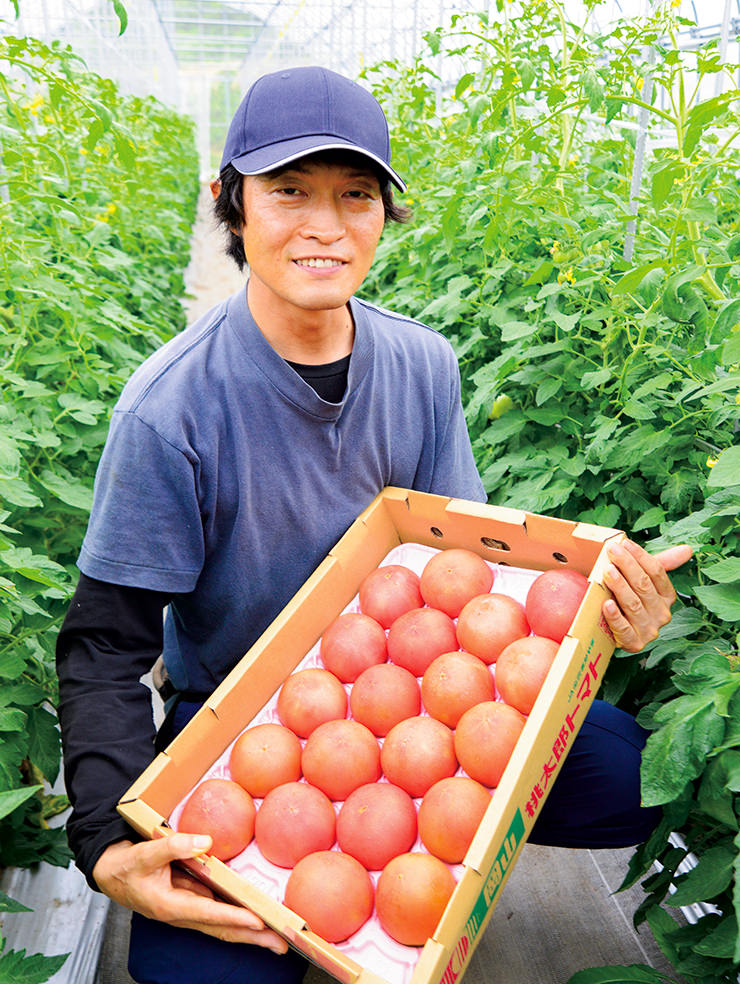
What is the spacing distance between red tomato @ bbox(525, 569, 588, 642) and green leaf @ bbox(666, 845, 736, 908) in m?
0.39

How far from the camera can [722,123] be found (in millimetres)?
1727

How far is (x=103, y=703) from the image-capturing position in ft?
4.31

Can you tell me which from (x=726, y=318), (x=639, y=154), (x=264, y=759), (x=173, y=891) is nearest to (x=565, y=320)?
(x=639, y=154)

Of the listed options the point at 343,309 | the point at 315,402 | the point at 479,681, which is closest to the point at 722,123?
the point at 343,309

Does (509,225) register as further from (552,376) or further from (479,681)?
(479,681)

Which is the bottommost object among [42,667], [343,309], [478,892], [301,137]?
[42,667]

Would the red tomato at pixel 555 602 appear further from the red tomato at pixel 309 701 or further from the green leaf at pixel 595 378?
the green leaf at pixel 595 378

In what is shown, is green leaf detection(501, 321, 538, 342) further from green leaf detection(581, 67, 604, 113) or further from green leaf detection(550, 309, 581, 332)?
green leaf detection(581, 67, 604, 113)

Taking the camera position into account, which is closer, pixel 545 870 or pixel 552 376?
pixel 545 870

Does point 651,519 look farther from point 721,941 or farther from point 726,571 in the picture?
point 721,941

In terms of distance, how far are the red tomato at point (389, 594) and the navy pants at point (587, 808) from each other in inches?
15.6

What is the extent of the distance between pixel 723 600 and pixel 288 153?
3.11ft

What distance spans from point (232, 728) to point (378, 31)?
556 inches

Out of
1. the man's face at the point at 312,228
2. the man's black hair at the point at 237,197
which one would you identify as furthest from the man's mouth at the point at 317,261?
the man's black hair at the point at 237,197
